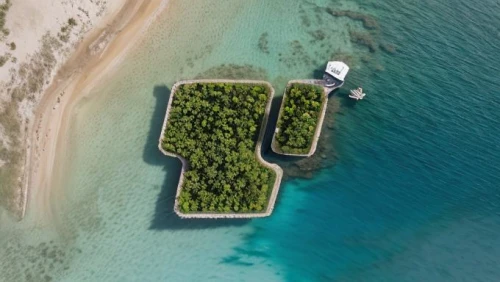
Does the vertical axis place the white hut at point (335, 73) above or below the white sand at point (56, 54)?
above

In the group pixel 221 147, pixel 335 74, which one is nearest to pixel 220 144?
pixel 221 147

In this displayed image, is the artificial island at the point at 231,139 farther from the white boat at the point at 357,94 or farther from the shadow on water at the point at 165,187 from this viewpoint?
the white boat at the point at 357,94

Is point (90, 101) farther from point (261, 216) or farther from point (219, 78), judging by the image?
point (261, 216)

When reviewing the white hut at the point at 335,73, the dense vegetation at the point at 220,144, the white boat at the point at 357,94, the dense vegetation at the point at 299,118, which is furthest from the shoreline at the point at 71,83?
the white boat at the point at 357,94

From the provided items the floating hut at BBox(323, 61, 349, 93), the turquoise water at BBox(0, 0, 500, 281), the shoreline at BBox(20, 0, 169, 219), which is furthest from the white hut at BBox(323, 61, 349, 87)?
A: the shoreline at BBox(20, 0, 169, 219)

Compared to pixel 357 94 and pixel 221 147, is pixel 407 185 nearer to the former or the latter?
pixel 357 94

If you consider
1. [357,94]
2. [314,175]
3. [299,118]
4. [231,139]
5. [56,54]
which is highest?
[357,94]
